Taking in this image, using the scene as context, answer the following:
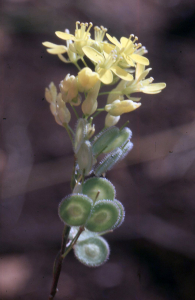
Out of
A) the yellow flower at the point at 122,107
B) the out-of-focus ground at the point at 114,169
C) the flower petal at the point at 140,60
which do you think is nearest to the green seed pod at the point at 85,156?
the yellow flower at the point at 122,107

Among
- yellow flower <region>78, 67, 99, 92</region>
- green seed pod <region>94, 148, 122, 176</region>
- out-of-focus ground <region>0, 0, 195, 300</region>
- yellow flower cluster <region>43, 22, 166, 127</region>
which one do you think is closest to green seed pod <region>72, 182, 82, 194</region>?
green seed pod <region>94, 148, 122, 176</region>

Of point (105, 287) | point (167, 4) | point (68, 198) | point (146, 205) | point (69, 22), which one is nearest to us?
point (68, 198)

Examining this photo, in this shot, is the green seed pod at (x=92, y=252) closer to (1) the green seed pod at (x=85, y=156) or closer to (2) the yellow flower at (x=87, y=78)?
(1) the green seed pod at (x=85, y=156)

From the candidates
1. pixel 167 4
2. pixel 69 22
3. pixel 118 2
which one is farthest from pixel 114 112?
pixel 167 4

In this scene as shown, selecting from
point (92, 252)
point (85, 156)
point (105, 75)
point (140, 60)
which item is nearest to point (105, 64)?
point (105, 75)

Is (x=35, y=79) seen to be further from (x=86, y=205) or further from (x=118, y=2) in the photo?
(x=86, y=205)

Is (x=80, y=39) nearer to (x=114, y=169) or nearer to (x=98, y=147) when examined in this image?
(x=98, y=147)
